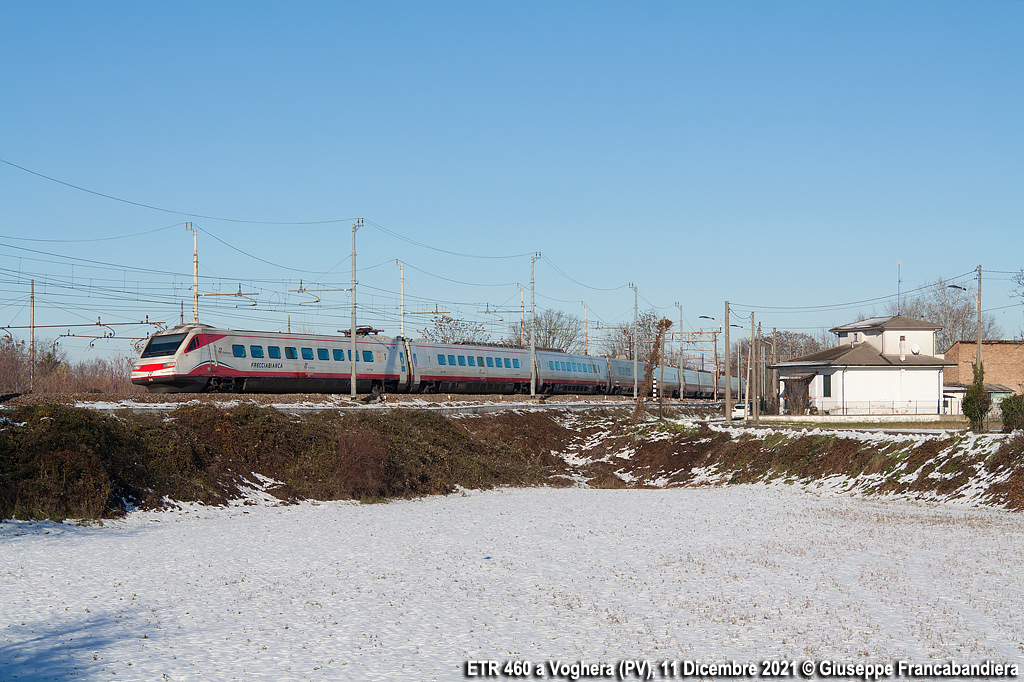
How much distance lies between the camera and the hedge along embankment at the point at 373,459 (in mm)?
22641

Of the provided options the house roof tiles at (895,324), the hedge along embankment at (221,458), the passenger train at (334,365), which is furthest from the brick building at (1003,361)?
the hedge along embankment at (221,458)

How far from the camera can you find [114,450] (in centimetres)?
2470

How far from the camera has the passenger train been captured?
41.2 meters

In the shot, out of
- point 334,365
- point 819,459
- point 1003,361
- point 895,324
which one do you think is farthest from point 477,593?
point 1003,361

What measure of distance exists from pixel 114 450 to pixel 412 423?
15773mm

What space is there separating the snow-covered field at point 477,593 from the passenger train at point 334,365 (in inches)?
737

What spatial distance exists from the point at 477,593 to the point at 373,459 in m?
17.2

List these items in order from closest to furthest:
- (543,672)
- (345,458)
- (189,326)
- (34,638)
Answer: (543,672), (34,638), (345,458), (189,326)

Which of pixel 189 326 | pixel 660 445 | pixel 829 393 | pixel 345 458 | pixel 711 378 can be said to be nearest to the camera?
pixel 345 458

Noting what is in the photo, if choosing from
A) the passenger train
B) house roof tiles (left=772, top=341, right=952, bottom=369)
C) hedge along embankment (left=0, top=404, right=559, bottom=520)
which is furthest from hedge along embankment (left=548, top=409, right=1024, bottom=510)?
house roof tiles (left=772, top=341, right=952, bottom=369)

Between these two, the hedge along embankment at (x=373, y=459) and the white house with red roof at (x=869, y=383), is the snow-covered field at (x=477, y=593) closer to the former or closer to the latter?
the hedge along embankment at (x=373, y=459)

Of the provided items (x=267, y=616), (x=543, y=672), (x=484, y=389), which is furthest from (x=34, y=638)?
(x=484, y=389)

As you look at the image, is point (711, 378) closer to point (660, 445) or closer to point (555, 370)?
point (555, 370)

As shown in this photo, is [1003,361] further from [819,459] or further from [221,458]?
[221,458]
